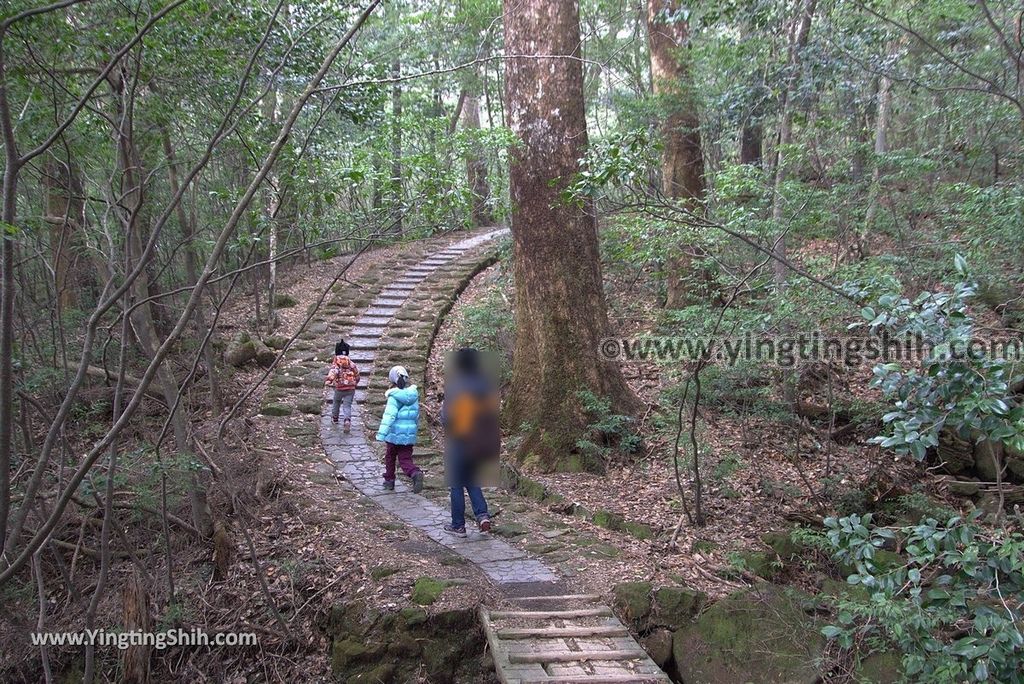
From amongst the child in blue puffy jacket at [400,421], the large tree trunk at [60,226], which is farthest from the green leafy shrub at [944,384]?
the large tree trunk at [60,226]

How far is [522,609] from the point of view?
5238 millimetres

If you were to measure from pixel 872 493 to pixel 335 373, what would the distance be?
6257 mm

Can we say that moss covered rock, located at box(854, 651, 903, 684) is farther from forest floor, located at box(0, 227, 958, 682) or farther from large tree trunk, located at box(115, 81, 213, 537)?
large tree trunk, located at box(115, 81, 213, 537)

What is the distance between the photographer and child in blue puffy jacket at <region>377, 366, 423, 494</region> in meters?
6.97

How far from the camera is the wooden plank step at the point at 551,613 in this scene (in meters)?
5.09

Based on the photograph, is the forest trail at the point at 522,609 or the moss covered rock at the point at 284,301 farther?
the moss covered rock at the point at 284,301

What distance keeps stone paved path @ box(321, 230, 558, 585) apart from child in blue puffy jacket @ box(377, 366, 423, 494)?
42cm

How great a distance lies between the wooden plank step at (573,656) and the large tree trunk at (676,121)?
679 cm

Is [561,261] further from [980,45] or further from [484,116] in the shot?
[484,116]

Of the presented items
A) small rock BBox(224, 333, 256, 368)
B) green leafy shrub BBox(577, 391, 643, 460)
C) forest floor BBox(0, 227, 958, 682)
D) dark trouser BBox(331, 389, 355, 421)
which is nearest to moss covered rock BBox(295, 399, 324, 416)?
forest floor BBox(0, 227, 958, 682)

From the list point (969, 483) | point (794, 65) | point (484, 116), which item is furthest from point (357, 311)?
point (484, 116)

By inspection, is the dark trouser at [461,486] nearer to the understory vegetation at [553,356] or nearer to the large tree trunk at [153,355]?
the understory vegetation at [553,356]

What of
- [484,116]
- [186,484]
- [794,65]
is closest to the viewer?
[186,484]

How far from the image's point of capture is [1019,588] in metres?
3.01
